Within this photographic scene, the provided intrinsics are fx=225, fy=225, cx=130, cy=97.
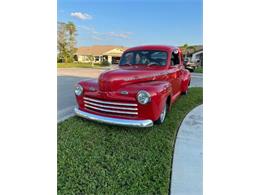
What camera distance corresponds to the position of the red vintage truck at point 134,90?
244 centimetres

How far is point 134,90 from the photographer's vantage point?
2.47 m

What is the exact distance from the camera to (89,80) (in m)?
2.87

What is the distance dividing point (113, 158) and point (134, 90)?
752mm

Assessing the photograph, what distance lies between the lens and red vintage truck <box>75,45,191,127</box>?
8.00 feet

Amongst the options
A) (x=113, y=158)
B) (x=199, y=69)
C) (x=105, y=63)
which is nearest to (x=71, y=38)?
(x=105, y=63)

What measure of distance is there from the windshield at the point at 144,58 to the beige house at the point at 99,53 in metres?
0.13

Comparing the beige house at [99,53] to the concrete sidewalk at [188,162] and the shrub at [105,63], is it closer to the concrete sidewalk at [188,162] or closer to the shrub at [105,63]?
the shrub at [105,63]

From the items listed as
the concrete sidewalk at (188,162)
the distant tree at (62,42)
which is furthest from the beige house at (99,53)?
the concrete sidewalk at (188,162)
